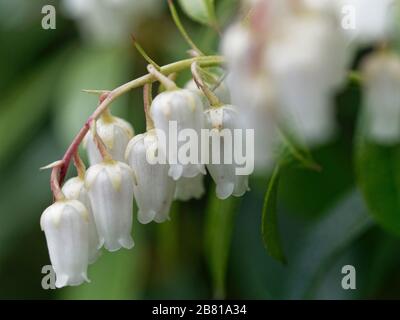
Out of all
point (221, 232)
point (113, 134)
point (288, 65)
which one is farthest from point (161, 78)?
point (221, 232)

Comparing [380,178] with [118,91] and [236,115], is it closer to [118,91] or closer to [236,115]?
[236,115]

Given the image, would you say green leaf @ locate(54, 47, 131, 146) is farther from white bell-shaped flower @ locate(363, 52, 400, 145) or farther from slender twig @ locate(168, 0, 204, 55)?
white bell-shaped flower @ locate(363, 52, 400, 145)

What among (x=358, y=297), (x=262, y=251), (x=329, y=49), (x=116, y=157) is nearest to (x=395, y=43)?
(x=329, y=49)

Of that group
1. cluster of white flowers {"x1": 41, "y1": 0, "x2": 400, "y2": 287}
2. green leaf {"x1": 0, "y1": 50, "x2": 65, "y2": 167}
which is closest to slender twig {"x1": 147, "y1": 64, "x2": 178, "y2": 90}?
cluster of white flowers {"x1": 41, "y1": 0, "x2": 400, "y2": 287}

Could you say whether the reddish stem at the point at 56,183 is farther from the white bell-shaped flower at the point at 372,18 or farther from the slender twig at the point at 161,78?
the white bell-shaped flower at the point at 372,18

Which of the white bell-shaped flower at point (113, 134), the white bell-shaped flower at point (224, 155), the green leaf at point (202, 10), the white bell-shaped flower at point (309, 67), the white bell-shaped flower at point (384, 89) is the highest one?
the green leaf at point (202, 10)

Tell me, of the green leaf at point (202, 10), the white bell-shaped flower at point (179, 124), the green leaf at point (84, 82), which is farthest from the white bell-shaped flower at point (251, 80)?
the green leaf at point (84, 82)
